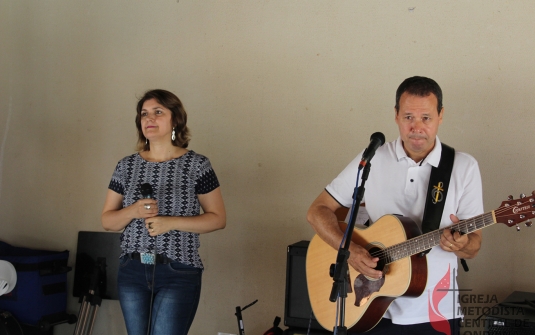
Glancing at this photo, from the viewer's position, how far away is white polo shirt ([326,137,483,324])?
7.41 ft

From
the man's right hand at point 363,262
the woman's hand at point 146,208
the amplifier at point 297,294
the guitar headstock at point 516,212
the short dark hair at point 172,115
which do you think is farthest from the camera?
the amplifier at point 297,294

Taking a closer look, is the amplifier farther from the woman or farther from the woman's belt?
the woman's belt

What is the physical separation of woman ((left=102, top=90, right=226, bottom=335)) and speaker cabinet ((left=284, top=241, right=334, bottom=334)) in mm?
518

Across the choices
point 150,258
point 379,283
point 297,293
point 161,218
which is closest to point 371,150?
point 379,283

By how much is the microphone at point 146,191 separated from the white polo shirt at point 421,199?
3.24ft

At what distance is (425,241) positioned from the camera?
7.23 ft

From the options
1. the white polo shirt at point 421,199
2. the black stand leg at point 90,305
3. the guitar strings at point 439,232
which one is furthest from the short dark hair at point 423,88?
the black stand leg at point 90,305

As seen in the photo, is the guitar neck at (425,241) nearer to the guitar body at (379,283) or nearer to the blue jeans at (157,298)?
the guitar body at (379,283)

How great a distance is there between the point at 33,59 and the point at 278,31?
2.06 meters

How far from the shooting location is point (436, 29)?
11.0 ft

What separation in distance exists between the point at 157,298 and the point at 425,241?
1.24 m

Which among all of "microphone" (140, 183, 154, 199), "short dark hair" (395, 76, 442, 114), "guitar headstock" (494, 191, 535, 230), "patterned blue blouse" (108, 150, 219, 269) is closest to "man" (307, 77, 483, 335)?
"short dark hair" (395, 76, 442, 114)

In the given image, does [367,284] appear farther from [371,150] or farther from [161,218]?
[161,218]

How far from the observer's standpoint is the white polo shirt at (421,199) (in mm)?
2258
